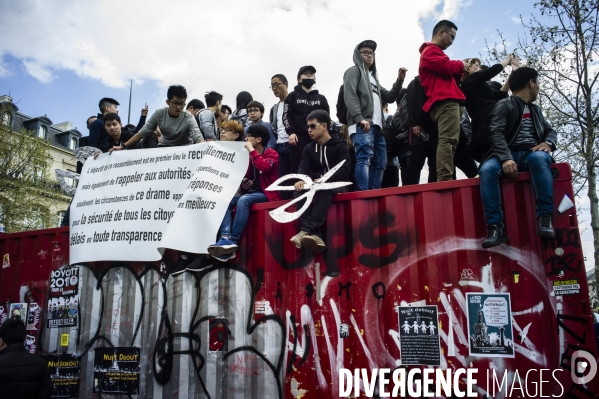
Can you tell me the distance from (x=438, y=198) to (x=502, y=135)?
65 cm

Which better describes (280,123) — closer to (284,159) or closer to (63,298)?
(284,159)

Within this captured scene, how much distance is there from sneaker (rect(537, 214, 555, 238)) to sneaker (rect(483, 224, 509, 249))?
22 cm

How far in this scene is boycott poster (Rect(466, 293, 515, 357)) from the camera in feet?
9.80

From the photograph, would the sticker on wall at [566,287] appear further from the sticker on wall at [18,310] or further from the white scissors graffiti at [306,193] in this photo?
the sticker on wall at [18,310]

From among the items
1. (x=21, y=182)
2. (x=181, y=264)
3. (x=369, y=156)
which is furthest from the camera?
(x=21, y=182)

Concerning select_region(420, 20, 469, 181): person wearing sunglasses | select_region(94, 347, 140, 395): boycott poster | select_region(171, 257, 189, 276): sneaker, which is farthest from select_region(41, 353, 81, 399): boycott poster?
select_region(420, 20, 469, 181): person wearing sunglasses

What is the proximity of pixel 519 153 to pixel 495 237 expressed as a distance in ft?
2.46

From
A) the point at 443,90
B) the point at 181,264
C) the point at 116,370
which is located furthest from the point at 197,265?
the point at 443,90

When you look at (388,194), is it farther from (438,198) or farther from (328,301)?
(328,301)

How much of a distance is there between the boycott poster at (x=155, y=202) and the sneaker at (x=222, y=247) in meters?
0.14

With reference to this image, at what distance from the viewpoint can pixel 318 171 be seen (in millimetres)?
4047

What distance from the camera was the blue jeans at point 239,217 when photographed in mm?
4027

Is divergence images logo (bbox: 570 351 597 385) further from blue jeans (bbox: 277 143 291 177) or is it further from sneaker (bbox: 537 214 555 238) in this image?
blue jeans (bbox: 277 143 291 177)

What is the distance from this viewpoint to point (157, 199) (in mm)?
4430
